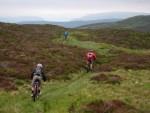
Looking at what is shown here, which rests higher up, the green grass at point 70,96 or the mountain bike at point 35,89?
the mountain bike at point 35,89

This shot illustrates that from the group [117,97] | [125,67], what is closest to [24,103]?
[117,97]

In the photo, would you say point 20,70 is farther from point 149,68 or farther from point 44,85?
point 149,68

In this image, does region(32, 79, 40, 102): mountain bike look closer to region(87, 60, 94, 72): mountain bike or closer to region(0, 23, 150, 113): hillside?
region(0, 23, 150, 113): hillside

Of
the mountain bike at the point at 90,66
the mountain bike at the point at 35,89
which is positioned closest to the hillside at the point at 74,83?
the mountain bike at the point at 35,89

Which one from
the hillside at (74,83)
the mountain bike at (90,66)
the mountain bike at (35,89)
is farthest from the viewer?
the mountain bike at (90,66)

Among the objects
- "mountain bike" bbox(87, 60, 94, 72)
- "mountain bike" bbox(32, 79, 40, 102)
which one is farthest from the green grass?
"mountain bike" bbox(87, 60, 94, 72)

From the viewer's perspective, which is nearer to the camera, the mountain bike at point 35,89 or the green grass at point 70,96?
the green grass at point 70,96

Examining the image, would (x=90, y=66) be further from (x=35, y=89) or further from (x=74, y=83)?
(x=35, y=89)

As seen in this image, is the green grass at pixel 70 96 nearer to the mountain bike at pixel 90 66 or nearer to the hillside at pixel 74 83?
the hillside at pixel 74 83

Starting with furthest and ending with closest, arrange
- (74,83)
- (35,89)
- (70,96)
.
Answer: (74,83) → (70,96) → (35,89)

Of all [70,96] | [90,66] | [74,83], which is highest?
[70,96]

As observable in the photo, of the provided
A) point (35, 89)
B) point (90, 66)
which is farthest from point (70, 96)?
point (90, 66)

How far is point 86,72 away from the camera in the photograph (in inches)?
1911

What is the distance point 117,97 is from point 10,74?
1576 cm
